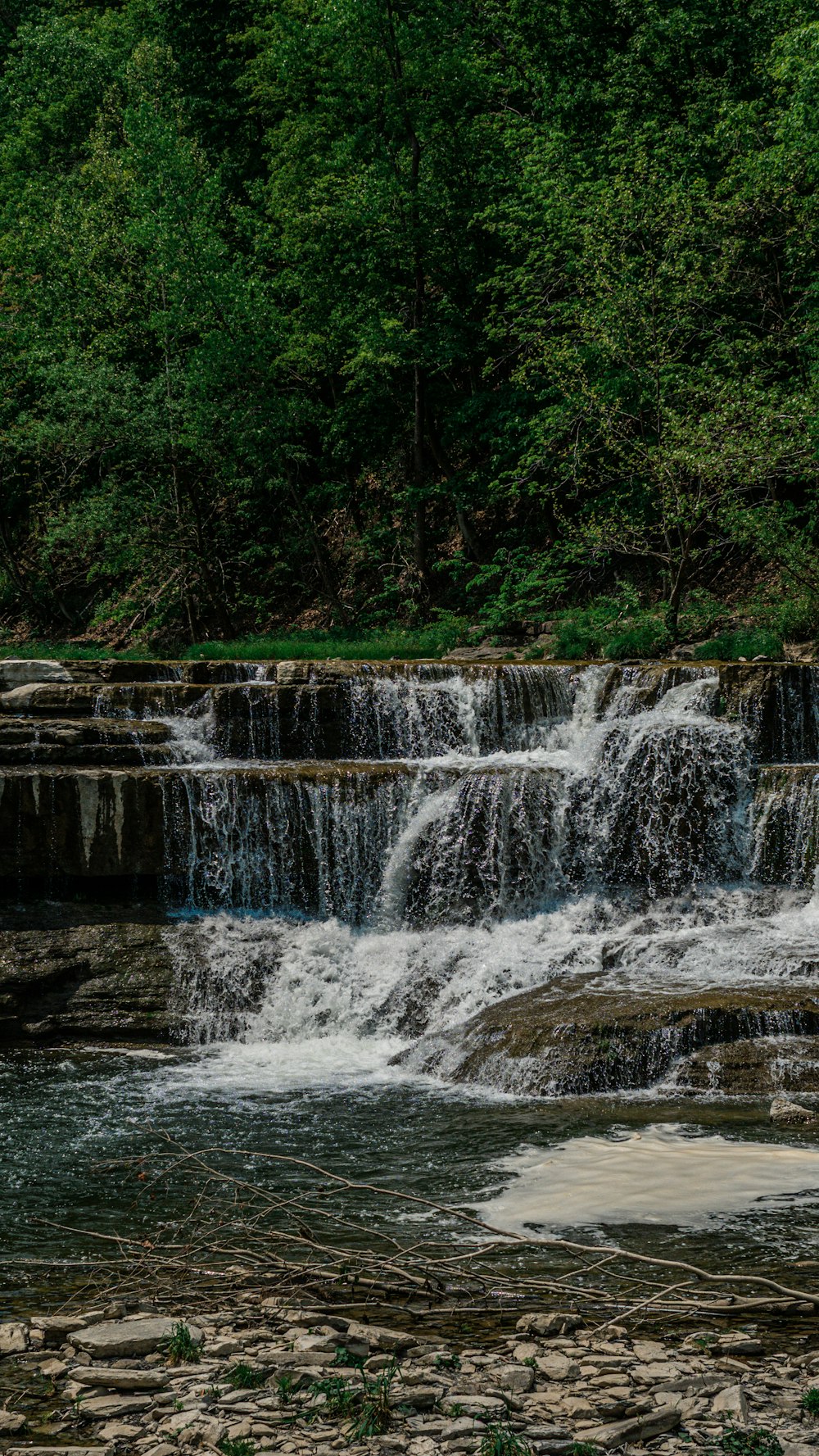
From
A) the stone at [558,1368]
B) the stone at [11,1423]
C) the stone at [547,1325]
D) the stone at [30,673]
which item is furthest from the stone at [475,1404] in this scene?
the stone at [30,673]

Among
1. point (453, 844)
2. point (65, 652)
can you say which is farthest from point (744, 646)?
point (65, 652)

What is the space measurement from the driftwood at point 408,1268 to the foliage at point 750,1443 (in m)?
0.51

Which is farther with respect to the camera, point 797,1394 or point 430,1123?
point 430,1123

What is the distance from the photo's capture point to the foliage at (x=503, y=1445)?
3.43 metres

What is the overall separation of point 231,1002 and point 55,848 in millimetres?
2466

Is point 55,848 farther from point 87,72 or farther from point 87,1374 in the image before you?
point 87,72

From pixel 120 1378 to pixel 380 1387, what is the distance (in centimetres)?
85

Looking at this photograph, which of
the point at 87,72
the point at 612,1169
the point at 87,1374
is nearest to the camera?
the point at 87,1374

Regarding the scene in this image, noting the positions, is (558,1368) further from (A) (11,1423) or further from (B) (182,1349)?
(A) (11,1423)

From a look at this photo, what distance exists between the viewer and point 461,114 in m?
21.0

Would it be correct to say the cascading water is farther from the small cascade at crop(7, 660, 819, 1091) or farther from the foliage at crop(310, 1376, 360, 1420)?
the foliage at crop(310, 1376, 360, 1420)

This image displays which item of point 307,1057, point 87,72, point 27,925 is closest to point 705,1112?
point 307,1057

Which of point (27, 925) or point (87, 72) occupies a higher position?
point (87, 72)

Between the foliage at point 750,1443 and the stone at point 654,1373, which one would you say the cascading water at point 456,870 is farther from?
the foliage at point 750,1443
